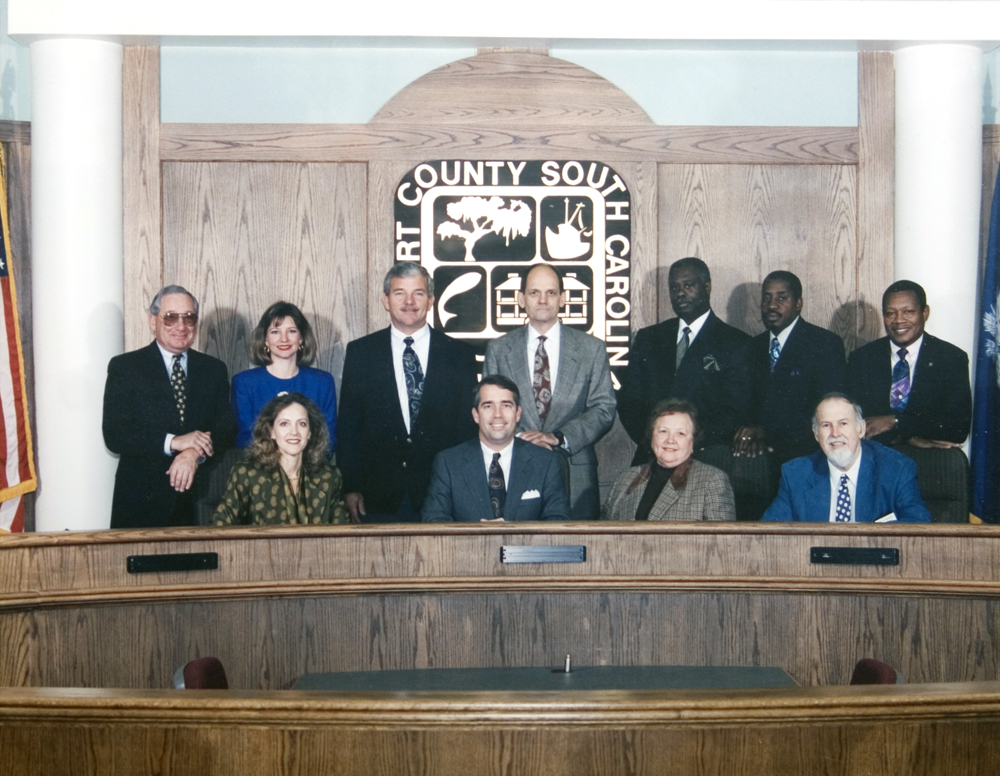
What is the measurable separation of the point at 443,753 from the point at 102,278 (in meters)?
3.57

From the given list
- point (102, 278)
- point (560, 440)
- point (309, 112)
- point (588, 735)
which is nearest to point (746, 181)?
point (560, 440)

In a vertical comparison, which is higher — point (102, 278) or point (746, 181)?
point (746, 181)

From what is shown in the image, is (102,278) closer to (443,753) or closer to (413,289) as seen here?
(413,289)

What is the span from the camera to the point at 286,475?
3.78 m

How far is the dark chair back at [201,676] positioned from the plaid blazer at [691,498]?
1648mm

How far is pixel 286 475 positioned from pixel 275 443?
109 mm

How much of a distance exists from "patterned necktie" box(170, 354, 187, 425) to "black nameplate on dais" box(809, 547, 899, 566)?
8.09 ft

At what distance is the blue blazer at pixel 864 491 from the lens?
3855 millimetres

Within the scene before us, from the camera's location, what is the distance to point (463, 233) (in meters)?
5.06

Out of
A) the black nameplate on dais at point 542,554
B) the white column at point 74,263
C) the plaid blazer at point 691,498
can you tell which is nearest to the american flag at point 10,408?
the white column at point 74,263

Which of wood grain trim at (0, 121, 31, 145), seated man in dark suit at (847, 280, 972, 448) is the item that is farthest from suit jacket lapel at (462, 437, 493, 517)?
wood grain trim at (0, 121, 31, 145)

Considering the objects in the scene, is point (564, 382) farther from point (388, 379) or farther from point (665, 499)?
point (665, 499)

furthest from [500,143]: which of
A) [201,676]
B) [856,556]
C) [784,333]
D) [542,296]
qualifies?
[201,676]

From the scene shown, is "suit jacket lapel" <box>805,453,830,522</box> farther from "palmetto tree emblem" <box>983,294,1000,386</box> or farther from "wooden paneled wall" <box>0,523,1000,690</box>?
"palmetto tree emblem" <box>983,294,1000,386</box>
